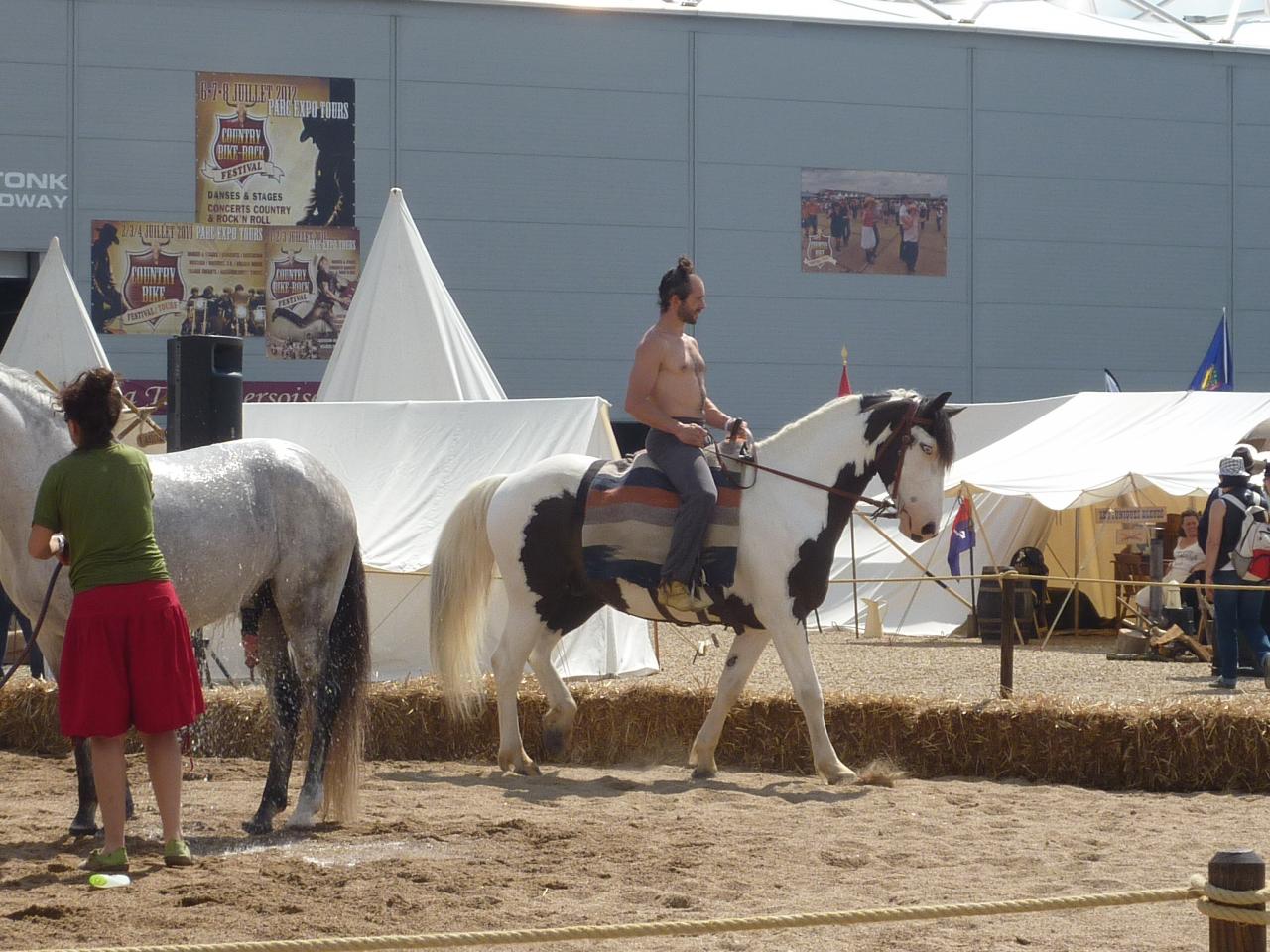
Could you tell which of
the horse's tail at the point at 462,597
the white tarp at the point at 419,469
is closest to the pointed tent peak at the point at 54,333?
the white tarp at the point at 419,469

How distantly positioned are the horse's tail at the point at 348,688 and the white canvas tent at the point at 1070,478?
9207 mm

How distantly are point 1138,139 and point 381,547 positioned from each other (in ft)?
76.1

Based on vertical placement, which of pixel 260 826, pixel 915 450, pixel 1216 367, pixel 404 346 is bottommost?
pixel 260 826

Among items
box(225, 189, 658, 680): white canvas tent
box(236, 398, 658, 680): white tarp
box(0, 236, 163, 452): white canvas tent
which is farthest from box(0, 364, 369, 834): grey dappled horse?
box(0, 236, 163, 452): white canvas tent

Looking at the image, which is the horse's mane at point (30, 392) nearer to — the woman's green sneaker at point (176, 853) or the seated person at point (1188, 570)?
the woman's green sneaker at point (176, 853)

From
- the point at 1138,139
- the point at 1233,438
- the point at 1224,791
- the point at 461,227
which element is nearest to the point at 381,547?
the point at 1224,791

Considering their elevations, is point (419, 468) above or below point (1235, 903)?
above

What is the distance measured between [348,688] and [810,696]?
215 centimetres

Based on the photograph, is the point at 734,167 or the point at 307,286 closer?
the point at 307,286

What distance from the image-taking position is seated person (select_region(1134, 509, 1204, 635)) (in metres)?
13.2

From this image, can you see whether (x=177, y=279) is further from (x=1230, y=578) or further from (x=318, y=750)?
(x=318, y=750)

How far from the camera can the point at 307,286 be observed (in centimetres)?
2723

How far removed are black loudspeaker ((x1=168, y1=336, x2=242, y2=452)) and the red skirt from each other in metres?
2.28

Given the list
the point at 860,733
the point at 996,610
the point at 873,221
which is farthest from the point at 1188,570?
the point at 873,221
